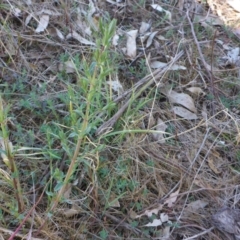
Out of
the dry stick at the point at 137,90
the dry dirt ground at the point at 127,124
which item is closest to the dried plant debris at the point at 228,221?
the dry dirt ground at the point at 127,124

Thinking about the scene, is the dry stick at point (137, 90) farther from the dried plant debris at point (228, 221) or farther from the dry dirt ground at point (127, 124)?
the dried plant debris at point (228, 221)

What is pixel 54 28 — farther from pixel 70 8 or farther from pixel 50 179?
pixel 50 179

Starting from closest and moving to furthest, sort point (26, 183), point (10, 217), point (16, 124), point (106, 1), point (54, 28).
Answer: point (10, 217) → point (26, 183) → point (16, 124) → point (54, 28) → point (106, 1)

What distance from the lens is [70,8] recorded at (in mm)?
2498

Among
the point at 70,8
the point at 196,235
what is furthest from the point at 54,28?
the point at 196,235

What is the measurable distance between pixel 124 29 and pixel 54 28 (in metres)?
0.39

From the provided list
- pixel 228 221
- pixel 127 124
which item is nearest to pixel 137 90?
pixel 127 124

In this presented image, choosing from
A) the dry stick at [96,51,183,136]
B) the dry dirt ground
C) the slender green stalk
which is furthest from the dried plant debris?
the slender green stalk

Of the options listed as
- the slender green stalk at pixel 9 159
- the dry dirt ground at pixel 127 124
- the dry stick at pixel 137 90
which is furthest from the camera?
the dry stick at pixel 137 90

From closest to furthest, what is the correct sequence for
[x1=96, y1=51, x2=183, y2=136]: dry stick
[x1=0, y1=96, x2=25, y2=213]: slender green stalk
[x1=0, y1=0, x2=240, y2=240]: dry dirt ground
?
[x1=0, y1=96, x2=25, y2=213]: slender green stalk
[x1=0, y1=0, x2=240, y2=240]: dry dirt ground
[x1=96, y1=51, x2=183, y2=136]: dry stick

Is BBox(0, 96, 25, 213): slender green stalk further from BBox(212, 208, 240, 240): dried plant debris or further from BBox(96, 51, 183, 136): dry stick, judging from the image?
BBox(212, 208, 240, 240): dried plant debris

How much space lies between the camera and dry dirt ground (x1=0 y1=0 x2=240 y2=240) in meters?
1.74

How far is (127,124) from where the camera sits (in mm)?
1942

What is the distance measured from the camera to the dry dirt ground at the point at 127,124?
5.70 feet
